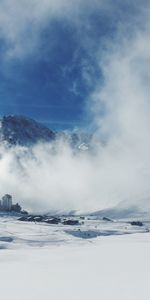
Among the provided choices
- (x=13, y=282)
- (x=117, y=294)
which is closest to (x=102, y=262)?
(x=13, y=282)

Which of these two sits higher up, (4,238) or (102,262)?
(4,238)

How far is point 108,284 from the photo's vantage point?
1579 cm

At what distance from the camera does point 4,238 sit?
78500 mm

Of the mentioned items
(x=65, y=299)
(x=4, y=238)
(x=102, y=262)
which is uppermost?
(x=4, y=238)

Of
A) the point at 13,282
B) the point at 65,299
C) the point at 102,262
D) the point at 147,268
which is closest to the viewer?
the point at 65,299

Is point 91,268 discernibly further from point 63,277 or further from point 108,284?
point 108,284

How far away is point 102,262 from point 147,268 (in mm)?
3657

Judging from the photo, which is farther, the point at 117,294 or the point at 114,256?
the point at 114,256

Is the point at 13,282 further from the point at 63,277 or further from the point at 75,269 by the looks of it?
the point at 75,269

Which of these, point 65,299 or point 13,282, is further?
point 13,282

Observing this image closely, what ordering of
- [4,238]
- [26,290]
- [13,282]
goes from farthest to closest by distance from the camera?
[4,238] < [13,282] < [26,290]

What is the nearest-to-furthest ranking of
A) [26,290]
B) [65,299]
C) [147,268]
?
[65,299]
[26,290]
[147,268]

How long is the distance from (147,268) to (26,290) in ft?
21.1

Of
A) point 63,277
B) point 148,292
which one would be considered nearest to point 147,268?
point 63,277
